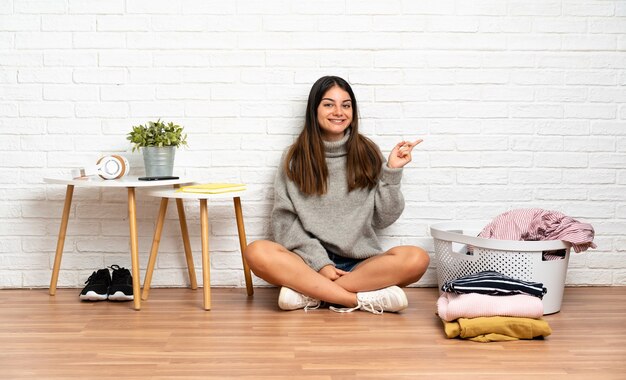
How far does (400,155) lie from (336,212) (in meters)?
0.37

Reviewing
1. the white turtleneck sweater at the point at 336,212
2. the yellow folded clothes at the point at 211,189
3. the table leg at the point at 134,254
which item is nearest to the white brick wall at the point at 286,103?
the white turtleneck sweater at the point at 336,212

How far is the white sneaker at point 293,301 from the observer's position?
2957 millimetres

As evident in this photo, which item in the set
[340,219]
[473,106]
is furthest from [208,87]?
[473,106]

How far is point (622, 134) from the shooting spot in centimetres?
348

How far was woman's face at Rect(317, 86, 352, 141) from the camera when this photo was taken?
3.24 m

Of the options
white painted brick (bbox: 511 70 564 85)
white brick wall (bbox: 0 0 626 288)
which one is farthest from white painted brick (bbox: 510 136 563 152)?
white painted brick (bbox: 511 70 564 85)

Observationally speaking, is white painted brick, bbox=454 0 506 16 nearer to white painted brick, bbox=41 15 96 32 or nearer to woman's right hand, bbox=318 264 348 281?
woman's right hand, bbox=318 264 348 281

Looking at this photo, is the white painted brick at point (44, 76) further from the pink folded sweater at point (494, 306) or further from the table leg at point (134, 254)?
the pink folded sweater at point (494, 306)

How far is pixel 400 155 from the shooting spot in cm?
316

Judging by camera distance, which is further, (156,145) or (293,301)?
Answer: (156,145)

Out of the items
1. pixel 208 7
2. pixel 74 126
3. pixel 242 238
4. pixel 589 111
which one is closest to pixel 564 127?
pixel 589 111

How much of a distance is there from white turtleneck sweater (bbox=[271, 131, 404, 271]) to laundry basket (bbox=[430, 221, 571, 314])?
0.32 m

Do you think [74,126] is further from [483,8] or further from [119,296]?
[483,8]

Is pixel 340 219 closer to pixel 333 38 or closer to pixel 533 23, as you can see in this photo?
pixel 333 38
